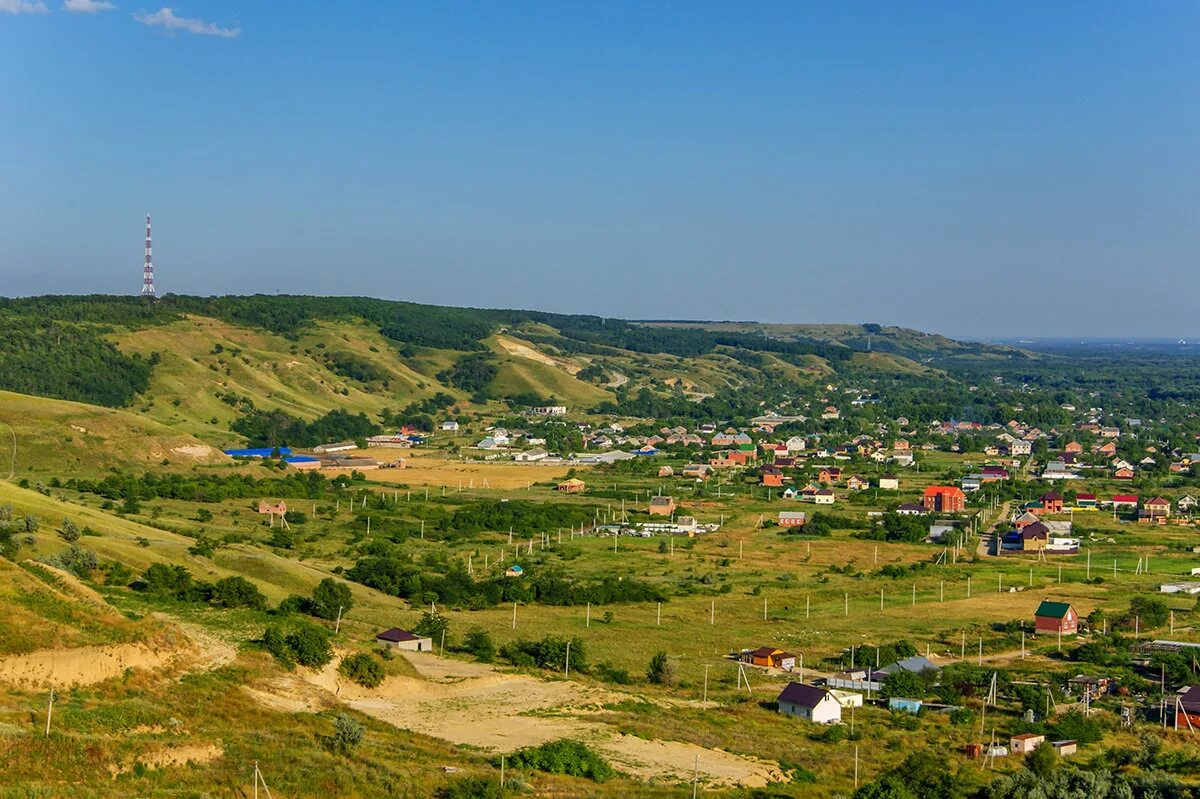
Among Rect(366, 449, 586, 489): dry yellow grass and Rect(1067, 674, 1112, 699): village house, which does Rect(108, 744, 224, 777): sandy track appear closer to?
Rect(1067, 674, 1112, 699): village house

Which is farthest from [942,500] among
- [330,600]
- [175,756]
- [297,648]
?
[175,756]

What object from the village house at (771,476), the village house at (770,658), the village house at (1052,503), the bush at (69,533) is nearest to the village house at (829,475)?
the village house at (771,476)

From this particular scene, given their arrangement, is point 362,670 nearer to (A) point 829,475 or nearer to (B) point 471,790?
(B) point 471,790

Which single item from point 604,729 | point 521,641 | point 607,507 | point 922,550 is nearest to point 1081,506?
point 922,550

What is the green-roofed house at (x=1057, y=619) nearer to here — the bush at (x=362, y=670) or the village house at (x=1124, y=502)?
the bush at (x=362, y=670)

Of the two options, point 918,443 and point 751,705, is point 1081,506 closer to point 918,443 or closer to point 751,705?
point 918,443

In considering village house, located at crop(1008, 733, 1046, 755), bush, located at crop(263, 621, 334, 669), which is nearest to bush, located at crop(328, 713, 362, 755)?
Answer: bush, located at crop(263, 621, 334, 669)

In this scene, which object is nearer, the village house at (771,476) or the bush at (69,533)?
the bush at (69,533)
